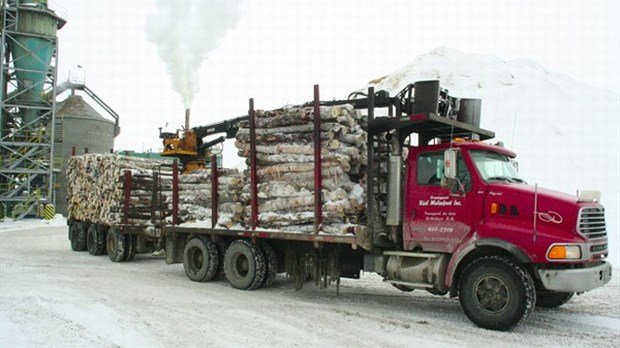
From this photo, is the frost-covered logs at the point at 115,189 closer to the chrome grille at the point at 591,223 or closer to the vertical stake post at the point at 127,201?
the vertical stake post at the point at 127,201

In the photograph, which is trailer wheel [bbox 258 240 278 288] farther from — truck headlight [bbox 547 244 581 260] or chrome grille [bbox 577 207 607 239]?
chrome grille [bbox 577 207 607 239]

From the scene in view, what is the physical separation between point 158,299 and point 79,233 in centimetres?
1028

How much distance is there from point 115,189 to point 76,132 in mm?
33276

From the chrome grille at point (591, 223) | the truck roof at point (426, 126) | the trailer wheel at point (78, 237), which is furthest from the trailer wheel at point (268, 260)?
the trailer wheel at point (78, 237)

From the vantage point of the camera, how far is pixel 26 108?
37.3 metres

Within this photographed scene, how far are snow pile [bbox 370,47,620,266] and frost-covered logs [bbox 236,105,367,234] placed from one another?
422 inches

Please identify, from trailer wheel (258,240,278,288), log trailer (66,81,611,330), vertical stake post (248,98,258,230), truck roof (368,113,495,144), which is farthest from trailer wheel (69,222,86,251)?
truck roof (368,113,495,144)

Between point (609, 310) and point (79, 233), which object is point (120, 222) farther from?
point (609, 310)

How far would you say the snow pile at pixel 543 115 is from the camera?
31.6m

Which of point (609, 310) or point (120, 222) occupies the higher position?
point (120, 222)

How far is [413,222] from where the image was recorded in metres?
8.60

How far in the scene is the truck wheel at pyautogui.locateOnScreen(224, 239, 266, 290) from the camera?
10.5m

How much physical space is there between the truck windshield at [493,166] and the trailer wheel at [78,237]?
1447cm

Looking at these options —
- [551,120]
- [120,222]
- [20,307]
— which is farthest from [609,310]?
[551,120]
